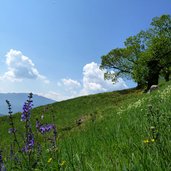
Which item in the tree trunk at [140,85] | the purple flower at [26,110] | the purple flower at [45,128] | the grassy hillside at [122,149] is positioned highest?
the tree trunk at [140,85]

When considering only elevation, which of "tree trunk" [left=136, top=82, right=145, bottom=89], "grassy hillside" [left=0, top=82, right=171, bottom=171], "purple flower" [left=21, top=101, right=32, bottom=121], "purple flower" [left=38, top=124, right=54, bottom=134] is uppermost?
"tree trunk" [left=136, top=82, right=145, bottom=89]

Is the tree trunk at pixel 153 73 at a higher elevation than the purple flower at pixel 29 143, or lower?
higher

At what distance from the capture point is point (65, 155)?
14.7 ft

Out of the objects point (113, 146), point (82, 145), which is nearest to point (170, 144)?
point (113, 146)

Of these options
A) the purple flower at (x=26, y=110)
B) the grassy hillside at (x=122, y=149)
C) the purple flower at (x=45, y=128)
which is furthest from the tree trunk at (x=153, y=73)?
the purple flower at (x=26, y=110)

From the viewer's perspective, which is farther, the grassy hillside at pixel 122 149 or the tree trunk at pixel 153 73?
the tree trunk at pixel 153 73

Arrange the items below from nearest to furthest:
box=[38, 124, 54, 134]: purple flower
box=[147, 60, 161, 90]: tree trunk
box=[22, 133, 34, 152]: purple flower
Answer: box=[22, 133, 34, 152]: purple flower < box=[38, 124, 54, 134]: purple flower < box=[147, 60, 161, 90]: tree trunk

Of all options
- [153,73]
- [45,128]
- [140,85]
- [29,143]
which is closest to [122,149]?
[45,128]

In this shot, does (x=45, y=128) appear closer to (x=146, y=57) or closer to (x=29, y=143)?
(x=29, y=143)

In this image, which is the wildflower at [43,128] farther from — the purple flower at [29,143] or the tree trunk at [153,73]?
the tree trunk at [153,73]

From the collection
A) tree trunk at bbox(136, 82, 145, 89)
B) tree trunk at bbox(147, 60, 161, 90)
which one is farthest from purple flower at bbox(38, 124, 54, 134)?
tree trunk at bbox(136, 82, 145, 89)

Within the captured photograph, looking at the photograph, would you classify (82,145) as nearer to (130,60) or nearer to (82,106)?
(82,106)

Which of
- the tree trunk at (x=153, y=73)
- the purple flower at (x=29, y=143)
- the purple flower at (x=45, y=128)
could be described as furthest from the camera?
the tree trunk at (x=153, y=73)

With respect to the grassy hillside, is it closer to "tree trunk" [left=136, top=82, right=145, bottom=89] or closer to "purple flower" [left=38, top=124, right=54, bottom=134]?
"purple flower" [left=38, top=124, right=54, bottom=134]
